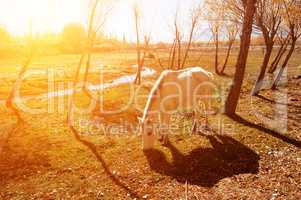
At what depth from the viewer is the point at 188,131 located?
1509cm

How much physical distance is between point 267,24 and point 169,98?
53.2 feet

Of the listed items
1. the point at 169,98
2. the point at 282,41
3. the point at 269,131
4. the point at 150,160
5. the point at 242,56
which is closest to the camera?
the point at 150,160

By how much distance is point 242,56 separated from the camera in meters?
16.6

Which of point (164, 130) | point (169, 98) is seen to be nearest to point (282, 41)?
point (169, 98)

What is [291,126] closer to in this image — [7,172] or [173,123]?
[173,123]

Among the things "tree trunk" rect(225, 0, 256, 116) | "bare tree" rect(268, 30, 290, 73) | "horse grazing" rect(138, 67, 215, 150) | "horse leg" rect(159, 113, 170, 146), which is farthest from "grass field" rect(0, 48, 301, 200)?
"bare tree" rect(268, 30, 290, 73)

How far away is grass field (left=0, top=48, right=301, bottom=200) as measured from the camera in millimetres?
9852

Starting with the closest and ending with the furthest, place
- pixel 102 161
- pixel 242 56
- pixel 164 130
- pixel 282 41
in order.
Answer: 1. pixel 102 161
2. pixel 164 130
3. pixel 242 56
4. pixel 282 41

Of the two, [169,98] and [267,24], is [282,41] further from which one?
[169,98]

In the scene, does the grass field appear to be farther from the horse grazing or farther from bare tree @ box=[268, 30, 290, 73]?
bare tree @ box=[268, 30, 290, 73]

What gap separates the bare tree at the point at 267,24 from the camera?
883 inches

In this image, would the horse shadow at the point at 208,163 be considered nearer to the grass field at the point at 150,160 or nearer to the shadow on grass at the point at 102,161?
the grass field at the point at 150,160

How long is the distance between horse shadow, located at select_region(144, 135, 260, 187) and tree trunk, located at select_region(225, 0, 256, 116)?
13.6ft

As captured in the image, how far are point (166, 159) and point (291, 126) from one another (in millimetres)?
7262
